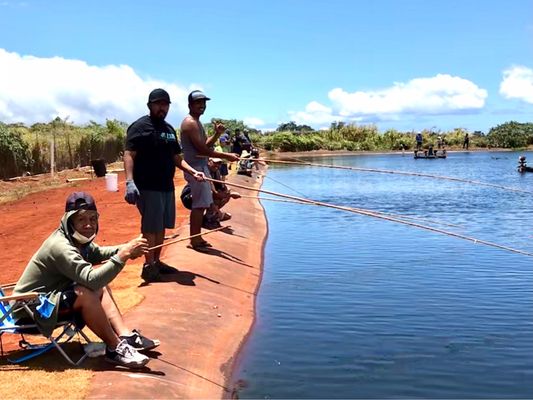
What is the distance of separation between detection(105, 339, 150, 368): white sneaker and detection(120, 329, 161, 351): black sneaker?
0.39ft

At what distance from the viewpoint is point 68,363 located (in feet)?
16.3

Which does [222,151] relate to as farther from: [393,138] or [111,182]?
[393,138]

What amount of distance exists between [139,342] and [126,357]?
0.28 m

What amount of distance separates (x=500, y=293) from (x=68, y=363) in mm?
5978

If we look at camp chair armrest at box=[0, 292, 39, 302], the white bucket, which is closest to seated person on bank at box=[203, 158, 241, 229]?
camp chair armrest at box=[0, 292, 39, 302]

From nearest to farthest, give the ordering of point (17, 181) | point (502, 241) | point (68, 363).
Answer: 1. point (68, 363)
2. point (502, 241)
3. point (17, 181)

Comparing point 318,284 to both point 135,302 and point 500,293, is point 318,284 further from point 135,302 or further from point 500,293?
point 135,302

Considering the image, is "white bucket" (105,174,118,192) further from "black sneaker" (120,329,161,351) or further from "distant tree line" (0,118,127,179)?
"black sneaker" (120,329,161,351)

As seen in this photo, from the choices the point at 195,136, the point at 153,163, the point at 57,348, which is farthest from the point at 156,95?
the point at 57,348

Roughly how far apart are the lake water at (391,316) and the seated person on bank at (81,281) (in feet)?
4.26

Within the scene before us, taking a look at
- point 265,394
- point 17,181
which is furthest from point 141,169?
point 17,181

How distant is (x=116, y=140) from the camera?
35750 mm

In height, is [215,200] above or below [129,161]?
below

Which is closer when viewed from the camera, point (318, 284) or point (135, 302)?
point (135, 302)
